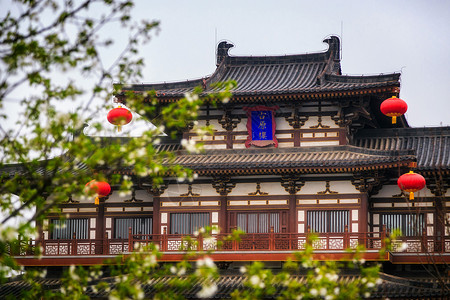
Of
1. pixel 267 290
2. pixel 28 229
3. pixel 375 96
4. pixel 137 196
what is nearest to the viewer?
pixel 28 229

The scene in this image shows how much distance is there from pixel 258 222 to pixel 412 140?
7.50m

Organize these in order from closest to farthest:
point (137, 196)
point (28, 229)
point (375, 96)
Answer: point (28, 229) → point (375, 96) → point (137, 196)

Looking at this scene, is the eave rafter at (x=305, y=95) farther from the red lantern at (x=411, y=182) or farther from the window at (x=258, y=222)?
the window at (x=258, y=222)

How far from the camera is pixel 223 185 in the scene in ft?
99.3

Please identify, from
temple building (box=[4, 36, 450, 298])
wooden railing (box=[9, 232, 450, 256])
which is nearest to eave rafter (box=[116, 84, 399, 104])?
temple building (box=[4, 36, 450, 298])

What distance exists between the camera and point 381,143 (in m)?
31.9

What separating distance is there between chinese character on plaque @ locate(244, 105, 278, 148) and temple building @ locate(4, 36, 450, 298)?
0.14 ft

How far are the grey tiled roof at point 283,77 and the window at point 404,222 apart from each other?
506 centimetres

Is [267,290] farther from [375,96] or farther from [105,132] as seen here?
[375,96]

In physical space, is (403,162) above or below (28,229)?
above

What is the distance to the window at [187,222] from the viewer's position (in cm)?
3027

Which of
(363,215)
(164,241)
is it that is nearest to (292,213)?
(363,215)

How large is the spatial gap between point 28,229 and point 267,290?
423cm

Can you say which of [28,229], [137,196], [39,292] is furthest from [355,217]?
[28,229]
